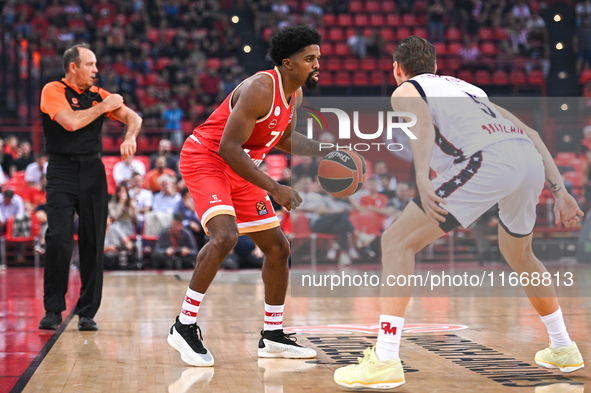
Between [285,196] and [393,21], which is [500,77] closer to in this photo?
[393,21]

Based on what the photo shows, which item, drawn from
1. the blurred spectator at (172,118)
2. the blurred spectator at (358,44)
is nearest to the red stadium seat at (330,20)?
the blurred spectator at (358,44)

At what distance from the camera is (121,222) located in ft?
34.5

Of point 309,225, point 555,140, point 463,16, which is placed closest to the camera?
point 309,225

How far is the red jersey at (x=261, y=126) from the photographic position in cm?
402

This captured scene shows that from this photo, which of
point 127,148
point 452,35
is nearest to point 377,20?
point 452,35

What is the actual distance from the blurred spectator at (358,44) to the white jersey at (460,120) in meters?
13.6

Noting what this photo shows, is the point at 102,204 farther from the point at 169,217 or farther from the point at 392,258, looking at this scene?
the point at 169,217

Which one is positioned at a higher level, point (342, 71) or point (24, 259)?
point (342, 71)

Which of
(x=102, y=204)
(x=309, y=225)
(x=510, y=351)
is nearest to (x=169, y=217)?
(x=309, y=225)

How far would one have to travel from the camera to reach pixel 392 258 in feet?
10.8

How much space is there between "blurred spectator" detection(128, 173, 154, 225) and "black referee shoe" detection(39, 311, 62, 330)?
5.69m

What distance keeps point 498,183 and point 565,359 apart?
3.09ft

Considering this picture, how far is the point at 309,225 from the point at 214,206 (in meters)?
5.67

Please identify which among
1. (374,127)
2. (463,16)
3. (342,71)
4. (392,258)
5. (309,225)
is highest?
(463,16)
